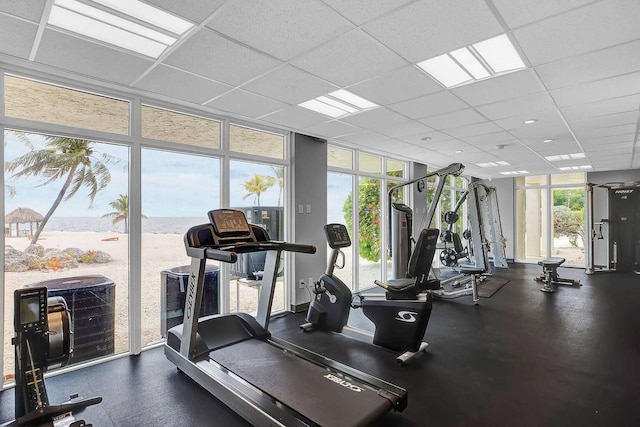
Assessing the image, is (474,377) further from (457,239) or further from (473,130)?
(457,239)

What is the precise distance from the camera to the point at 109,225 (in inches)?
134

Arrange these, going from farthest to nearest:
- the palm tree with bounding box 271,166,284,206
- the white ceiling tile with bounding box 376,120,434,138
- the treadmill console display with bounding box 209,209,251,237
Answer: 1. the palm tree with bounding box 271,166,284,206
2. the white ceiling tile with bounding box 376,120,434,138
3. the treadmill console display with bounding box 209,209,251,237

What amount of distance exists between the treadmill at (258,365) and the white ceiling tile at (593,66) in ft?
8.39

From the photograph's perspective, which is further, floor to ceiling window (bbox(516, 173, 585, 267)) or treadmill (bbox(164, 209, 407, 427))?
floor to ceiling window (bbox(516, 173, 585, 267))

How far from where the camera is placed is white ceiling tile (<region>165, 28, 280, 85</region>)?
236 centimetres

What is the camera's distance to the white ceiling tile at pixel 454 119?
4.00 meters

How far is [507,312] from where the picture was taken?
488cm

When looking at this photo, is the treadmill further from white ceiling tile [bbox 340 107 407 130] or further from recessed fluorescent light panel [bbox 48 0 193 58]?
white ceiling tile [bbox 340 107 407 130]

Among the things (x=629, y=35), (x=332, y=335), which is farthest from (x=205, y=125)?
(x=629, y=35)

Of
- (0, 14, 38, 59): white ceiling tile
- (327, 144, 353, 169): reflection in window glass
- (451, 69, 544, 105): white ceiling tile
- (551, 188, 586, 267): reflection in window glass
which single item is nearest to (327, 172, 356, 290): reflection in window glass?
(327, 144, 353, 169): reflection in window glass

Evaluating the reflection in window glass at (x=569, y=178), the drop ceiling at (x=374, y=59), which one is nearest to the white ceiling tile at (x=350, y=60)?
the drop ceiling at (x=374, y=59)

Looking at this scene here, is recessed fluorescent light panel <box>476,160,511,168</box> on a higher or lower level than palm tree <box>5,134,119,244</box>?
higher

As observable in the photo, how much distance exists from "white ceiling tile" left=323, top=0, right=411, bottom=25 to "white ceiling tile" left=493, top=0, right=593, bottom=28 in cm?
59

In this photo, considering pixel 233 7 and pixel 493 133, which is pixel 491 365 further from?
pixel 233 7
